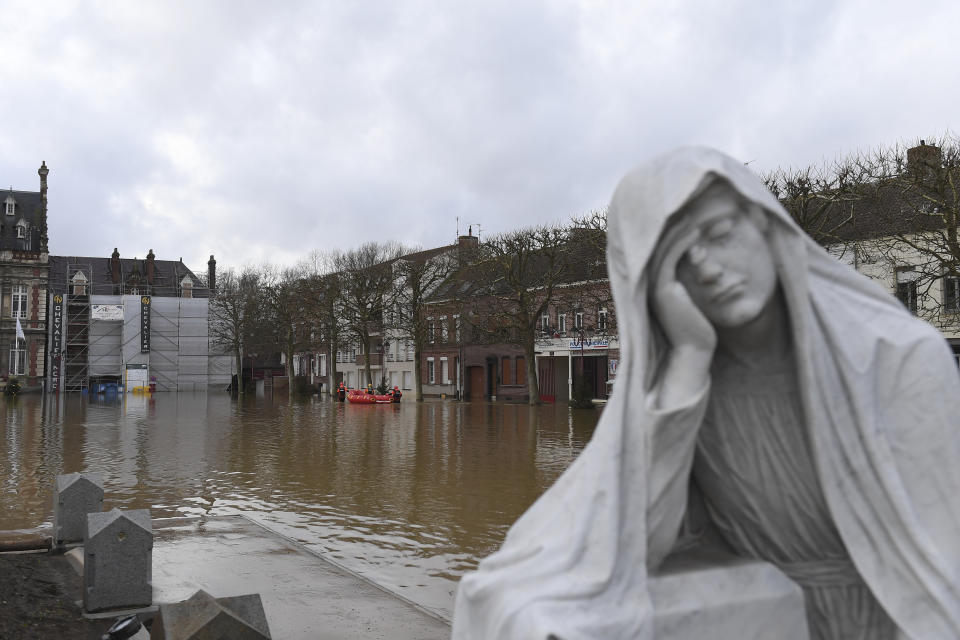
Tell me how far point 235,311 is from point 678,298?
58.5 metres

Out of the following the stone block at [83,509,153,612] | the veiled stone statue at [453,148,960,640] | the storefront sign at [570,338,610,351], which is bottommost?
the stone block at [83,509,153,612]

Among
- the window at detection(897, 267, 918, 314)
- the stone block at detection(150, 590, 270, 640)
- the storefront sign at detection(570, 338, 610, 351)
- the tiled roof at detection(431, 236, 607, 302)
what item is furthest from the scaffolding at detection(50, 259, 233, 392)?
the stone block at detection(150, 590, 270, 640)

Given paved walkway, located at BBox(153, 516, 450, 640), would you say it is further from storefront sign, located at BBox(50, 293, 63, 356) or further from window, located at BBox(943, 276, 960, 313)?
storefront sign, located at BBox(50, 293, 63, 356)

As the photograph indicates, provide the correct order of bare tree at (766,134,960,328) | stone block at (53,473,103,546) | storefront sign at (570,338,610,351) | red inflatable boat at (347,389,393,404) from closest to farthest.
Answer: stone block at (53,473,103,546) → bare tree at (766,134,960,328) → storefront sign at (570,338,610,351) → red inflatable boat at (347,389,393,404)

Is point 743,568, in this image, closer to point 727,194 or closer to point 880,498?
point 880,498

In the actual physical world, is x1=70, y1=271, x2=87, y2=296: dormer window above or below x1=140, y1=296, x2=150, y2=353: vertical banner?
above

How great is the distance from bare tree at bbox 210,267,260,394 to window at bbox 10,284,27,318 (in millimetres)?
13963

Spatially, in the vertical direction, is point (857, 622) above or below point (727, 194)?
below

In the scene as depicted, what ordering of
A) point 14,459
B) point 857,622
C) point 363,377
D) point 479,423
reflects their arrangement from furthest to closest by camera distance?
point 363,377
point 479,423
point 14,459
point 857,622

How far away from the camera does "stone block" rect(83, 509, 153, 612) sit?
5.54m

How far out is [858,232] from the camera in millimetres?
23188

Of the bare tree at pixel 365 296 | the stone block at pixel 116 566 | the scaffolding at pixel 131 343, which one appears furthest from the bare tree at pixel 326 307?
the stone block at pixel 116 566

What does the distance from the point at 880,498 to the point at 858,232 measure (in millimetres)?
24003

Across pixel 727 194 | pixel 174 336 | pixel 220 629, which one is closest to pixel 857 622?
pixel 727 194
